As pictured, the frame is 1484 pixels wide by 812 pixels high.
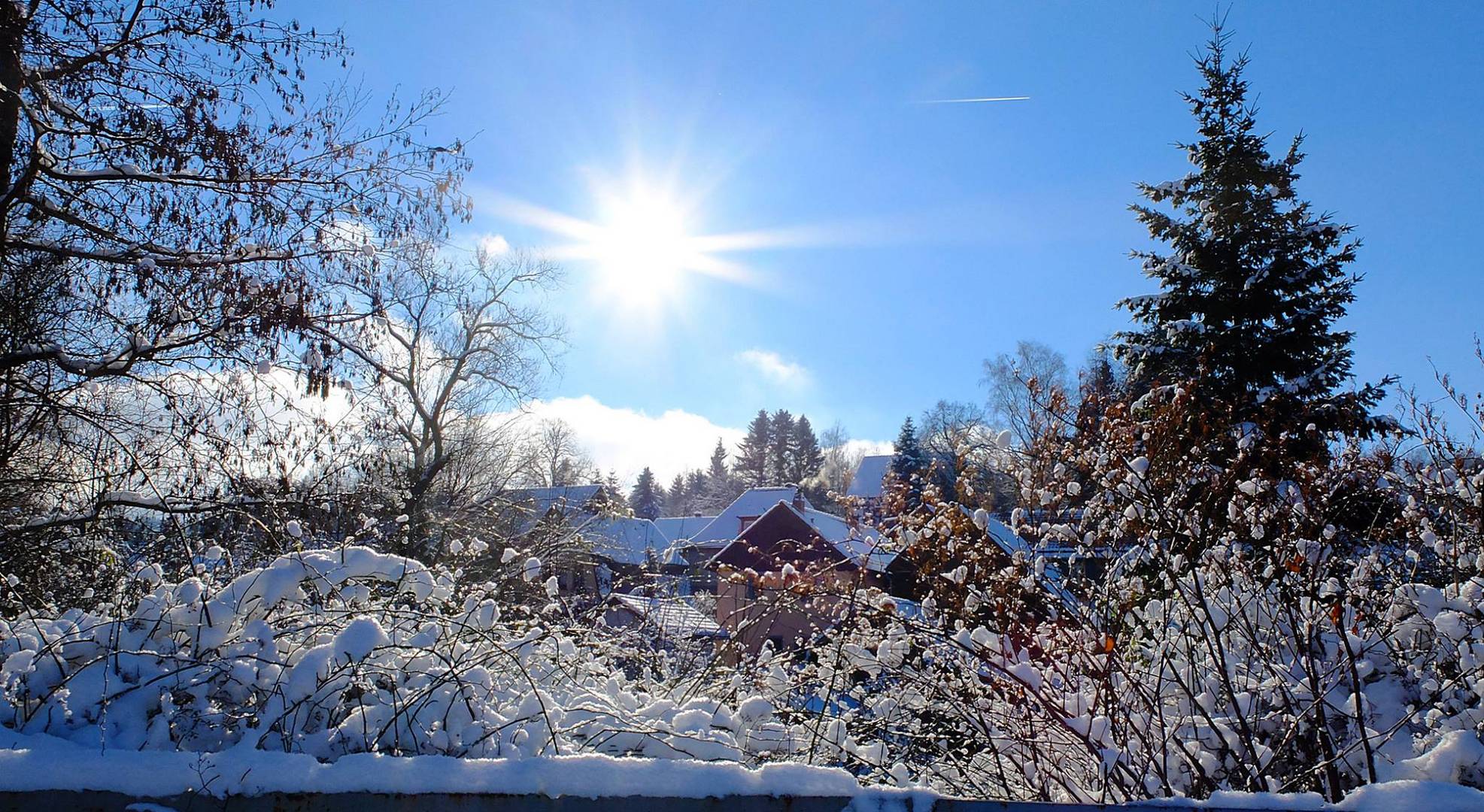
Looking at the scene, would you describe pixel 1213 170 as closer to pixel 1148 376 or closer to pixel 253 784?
pixel 1148 376

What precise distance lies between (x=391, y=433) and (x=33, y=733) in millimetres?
7310

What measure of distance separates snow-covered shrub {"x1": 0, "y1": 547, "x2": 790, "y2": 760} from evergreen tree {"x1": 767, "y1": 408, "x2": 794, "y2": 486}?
4745 cm

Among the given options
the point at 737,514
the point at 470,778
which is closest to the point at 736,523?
the point at 737,514

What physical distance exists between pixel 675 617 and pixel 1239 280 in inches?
394

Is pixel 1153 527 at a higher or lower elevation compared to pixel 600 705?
higher

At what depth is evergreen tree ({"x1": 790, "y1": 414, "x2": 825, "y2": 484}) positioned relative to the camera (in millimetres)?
50344

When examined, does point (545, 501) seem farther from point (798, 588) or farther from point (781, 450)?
point (781, 450)

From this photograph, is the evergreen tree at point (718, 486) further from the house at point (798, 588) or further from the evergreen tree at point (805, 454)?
the house at point (798, 588)

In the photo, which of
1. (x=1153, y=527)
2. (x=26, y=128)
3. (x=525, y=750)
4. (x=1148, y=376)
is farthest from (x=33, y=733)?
(x=1148, y=376)

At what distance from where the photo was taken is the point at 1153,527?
3.29 metres

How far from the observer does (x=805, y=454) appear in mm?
52156

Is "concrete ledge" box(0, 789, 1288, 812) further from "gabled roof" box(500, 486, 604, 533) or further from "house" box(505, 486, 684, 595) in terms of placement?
"gabled roof" box(500, 486, 604, 533)

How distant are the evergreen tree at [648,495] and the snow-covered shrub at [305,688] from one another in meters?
49.1

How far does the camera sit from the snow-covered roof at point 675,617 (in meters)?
5.47
